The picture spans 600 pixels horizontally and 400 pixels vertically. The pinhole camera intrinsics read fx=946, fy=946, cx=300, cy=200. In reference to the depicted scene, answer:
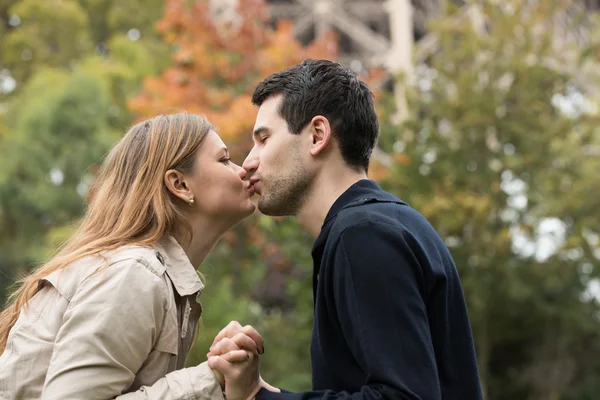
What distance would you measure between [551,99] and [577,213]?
1706 millimetres

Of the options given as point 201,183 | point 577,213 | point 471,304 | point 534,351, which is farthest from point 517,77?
point 201,183

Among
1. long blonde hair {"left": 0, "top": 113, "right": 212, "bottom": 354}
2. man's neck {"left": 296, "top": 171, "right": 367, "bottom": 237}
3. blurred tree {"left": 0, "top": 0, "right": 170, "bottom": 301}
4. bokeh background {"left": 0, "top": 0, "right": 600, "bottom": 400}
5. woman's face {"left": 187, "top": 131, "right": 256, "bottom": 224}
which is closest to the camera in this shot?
man's neck {"left": 296, "top": 171, "right": 367, "bottom": 237}

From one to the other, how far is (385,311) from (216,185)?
1119 mm

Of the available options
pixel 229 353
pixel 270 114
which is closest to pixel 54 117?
pixel 270 114

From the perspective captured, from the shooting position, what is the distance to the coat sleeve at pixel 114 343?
277 cm

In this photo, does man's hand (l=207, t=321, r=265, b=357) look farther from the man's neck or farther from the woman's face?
the woman's face

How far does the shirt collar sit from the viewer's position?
3098mm

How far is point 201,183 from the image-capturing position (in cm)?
342

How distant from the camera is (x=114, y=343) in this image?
2812 millimetres

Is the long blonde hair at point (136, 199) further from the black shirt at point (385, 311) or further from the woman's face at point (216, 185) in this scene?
the black shirt at point (385, 311)

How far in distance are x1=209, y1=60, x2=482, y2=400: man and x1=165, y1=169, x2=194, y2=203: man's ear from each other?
0.25 m

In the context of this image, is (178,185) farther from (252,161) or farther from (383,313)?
(383,313)

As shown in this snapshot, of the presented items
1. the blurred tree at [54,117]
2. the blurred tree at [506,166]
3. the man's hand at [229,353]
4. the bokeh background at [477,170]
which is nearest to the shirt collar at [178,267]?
the man's hand at [229,353]

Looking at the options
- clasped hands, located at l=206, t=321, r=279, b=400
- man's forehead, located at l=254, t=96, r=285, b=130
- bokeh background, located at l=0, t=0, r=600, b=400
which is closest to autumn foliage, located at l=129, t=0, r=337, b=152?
bokeh background, located at l=0, t=0, r=600, b=400
